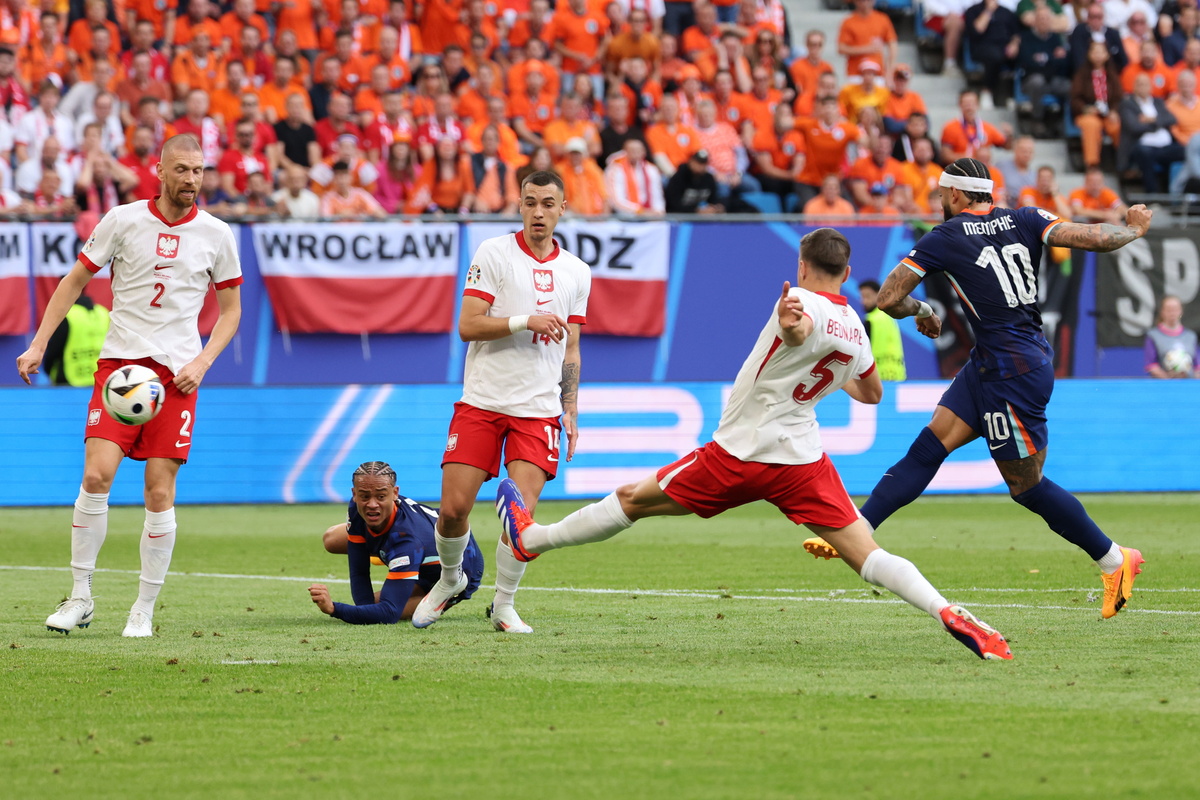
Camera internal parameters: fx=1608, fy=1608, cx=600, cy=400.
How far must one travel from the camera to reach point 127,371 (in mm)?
7875

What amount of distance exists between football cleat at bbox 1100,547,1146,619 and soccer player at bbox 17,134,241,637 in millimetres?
4713

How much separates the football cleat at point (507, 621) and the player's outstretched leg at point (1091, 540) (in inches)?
106

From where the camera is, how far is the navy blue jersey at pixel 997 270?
847 centimetres

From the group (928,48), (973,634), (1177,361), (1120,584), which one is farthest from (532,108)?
(973,634)

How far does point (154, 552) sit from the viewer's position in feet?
27.0

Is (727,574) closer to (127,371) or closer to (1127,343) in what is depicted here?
(127,371)

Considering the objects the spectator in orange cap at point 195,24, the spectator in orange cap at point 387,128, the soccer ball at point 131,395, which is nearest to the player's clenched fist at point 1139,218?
the soccer ball at point 131,395

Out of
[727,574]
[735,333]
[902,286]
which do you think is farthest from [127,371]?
[735,333]

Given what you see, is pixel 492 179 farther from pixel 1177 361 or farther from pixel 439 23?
pixel 1177 361

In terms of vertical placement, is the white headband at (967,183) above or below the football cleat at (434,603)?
above

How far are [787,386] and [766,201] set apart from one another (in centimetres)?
1538

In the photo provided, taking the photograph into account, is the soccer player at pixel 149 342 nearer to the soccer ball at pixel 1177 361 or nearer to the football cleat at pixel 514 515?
the football cleat at pixel 514 515

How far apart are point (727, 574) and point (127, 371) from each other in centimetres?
478

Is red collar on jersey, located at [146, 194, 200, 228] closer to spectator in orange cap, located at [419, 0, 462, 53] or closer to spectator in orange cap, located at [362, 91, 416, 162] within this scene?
spectator in orange cap, located at [362, 91, 416, 162]
